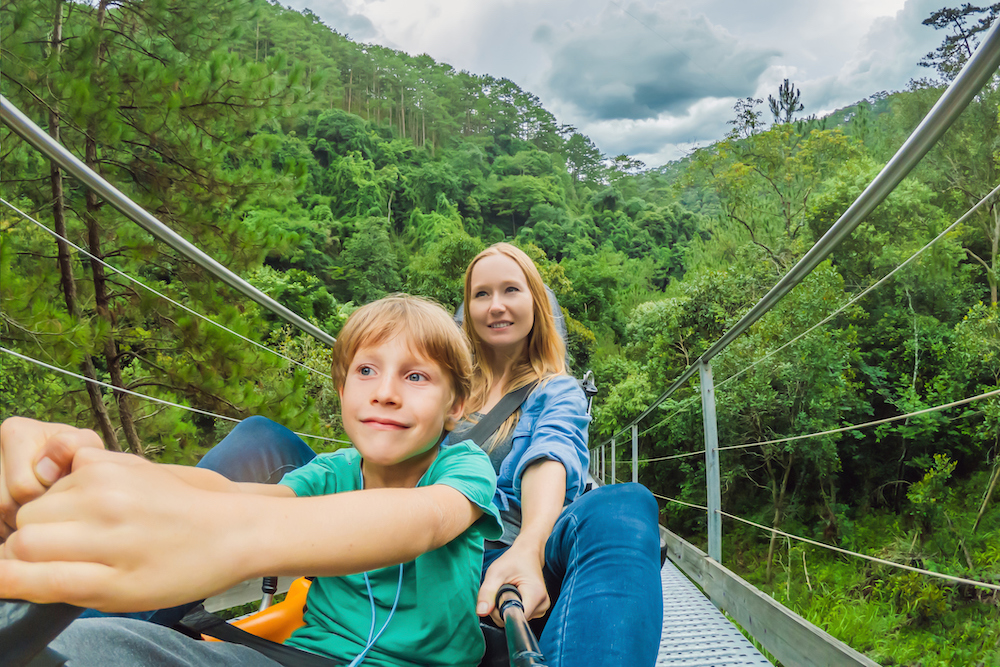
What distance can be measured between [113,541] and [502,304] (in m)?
0.88

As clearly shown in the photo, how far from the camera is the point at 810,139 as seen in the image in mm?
11641

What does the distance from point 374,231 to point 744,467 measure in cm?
1724

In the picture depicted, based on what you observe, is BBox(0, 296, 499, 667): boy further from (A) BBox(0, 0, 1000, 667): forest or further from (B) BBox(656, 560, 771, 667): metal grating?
(A) BBox(0, 0, 1000, 667): forest

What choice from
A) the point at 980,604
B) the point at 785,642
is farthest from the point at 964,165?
the point at 785,642

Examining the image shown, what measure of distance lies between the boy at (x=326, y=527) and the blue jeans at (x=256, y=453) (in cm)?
8

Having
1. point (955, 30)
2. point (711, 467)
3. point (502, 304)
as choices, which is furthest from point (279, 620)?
point (955, 30)

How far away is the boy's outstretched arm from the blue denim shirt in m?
0.53

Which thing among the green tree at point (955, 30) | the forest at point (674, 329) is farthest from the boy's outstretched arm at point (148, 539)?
the green tree at point (955, 30)

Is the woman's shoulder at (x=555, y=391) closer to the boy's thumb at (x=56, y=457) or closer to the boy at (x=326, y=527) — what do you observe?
the boy at (x=326, y=527)

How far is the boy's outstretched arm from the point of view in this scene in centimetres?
16

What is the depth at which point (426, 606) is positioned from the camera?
47 centimetres

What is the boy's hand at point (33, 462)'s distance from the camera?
0.19 metres

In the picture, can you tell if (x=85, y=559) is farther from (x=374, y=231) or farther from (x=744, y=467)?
(x=374, y=231)

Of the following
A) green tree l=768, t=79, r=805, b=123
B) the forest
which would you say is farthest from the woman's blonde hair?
green tree l=768, t=79, r=805, b=123
